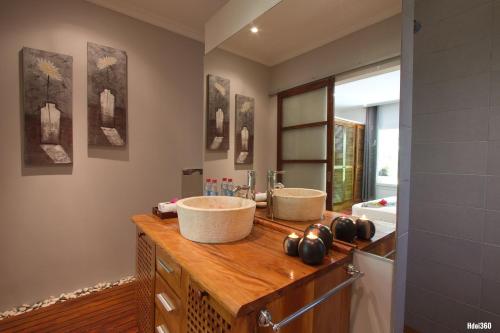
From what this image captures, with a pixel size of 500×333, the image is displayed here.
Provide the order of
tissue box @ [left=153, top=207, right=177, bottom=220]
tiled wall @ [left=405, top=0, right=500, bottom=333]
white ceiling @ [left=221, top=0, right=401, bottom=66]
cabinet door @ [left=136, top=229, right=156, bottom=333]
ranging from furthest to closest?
1. tissue box @ [left=153, top=207, right=177, bottom=220]
2. tiled wall @ [left=405, top=0, right=500, bottom=333]
3. cabinet door @ [left=136, top=229, right=156, bottom=333]
4. white ceiling @ [left=221, top=0, right=401, bottom=66]

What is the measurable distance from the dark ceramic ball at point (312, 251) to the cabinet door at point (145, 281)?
0.74 metres

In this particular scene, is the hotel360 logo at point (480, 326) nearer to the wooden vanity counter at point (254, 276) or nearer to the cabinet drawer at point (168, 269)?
the wooden vanity counter at point (254, 276)

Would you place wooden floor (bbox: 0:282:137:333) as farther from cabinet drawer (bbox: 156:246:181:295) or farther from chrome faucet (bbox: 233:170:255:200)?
chrome faucet (bbox: 233:170:255:200)

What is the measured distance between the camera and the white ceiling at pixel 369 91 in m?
0.93

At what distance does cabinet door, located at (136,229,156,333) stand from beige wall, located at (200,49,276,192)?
650 mm

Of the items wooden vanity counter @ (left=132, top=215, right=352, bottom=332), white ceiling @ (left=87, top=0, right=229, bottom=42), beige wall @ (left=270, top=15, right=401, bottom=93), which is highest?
white ceiling @ (left=87, top=0, right=229, bottom=42)

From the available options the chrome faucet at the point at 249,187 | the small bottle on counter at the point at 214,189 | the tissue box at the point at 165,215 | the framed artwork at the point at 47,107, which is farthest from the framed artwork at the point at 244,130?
the framed artwork at the point at 47,107

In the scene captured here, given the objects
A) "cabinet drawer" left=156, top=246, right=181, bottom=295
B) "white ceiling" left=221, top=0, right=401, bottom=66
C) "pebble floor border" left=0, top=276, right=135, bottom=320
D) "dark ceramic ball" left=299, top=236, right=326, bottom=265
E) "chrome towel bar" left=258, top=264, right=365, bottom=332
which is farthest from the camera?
"pebble floor border" left=0, top=276, right=135, bottom=320

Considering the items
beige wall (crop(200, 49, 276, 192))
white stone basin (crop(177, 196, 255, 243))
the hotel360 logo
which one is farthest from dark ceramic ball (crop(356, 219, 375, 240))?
the hotel360 logo

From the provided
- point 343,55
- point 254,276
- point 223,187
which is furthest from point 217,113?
point 254,276

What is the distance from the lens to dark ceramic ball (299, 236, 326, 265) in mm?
788

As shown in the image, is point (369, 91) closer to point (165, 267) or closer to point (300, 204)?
point (300, 204)

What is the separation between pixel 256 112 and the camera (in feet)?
5.04

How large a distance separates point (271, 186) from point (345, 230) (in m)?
0.49
